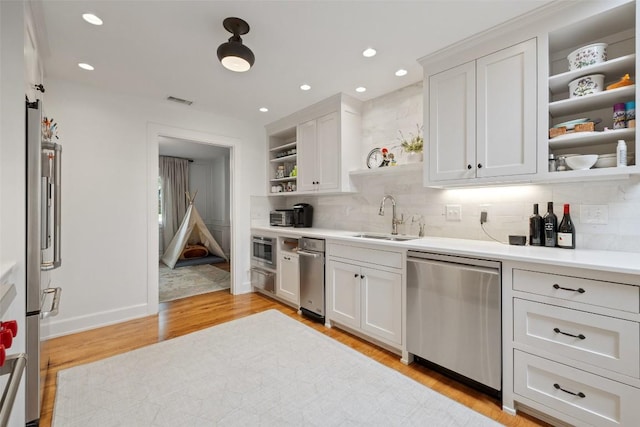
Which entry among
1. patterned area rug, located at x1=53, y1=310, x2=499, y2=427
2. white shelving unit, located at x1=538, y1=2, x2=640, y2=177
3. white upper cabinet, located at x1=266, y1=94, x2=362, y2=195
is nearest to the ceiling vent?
white upper cabinet, located at x1=266, y1=94, x2=362, y2=195

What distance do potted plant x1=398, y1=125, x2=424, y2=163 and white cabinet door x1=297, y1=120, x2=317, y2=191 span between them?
111 centimetres

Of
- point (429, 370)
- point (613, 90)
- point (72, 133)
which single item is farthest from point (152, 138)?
point (613, 90)

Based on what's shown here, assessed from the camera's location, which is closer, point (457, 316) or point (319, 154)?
point (457, 316)

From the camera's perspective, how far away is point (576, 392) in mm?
1490

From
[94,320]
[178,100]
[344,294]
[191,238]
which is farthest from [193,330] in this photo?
[191,238]

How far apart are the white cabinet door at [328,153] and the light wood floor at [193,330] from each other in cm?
155

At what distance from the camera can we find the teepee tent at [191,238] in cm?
575

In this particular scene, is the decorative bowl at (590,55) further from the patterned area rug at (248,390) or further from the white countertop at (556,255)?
the patterned area rug at (248,390)

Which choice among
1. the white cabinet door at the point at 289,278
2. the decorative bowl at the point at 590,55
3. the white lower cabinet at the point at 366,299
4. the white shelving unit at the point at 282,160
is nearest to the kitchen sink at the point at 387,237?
the white lower cabinet at the point at 366,299

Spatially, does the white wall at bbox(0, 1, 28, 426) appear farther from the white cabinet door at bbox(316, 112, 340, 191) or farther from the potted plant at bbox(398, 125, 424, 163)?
the potted plant at bbox(398, 125, 424, 163)

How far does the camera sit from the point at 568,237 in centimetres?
192

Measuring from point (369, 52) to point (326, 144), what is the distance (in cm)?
123

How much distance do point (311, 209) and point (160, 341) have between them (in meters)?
2.29

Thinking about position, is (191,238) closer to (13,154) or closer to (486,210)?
(13,154)
